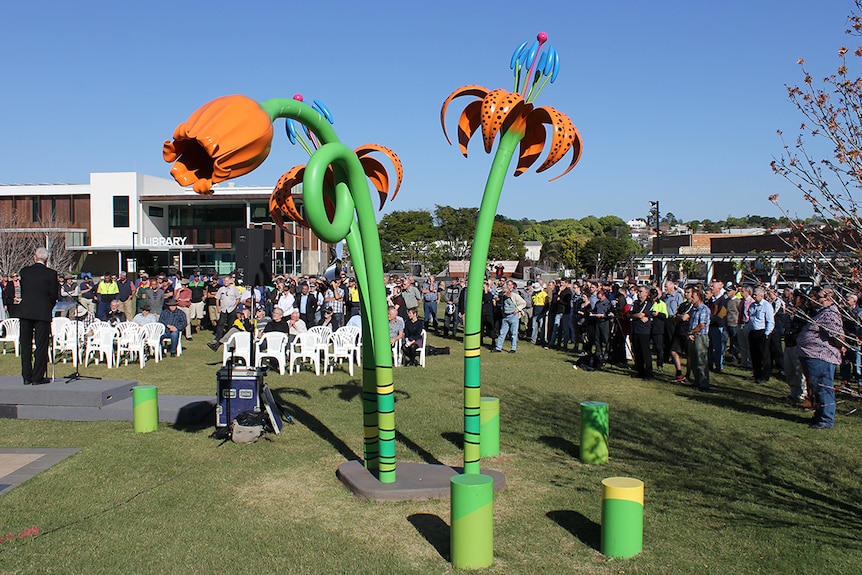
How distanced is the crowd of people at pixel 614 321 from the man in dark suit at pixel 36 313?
0.04 m

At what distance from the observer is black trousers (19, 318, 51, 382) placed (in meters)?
10.9

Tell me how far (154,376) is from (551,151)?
33.2 ft

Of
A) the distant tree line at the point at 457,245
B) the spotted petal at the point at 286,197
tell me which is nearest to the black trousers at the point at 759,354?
the spotted petal at the point at 286,197

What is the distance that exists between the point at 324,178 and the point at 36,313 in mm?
5849

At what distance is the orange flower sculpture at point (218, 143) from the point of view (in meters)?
5.53

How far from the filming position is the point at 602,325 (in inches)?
640

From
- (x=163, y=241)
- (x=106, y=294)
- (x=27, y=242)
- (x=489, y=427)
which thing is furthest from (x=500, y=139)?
(x=163, y=241)

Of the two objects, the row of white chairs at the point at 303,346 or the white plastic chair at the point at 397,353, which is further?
the white plastic chair at the point at 397,353

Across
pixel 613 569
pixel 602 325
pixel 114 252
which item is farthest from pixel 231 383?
pixel 114 252

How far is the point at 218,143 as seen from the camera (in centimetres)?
551

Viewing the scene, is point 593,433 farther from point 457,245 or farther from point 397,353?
point 457,245

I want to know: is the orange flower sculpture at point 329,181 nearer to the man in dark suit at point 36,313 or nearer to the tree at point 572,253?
the man in dark suit at point 36,313

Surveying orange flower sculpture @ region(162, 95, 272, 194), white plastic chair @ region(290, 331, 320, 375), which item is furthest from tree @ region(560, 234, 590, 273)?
orange flower sculpture @ region(162, 95, 272, 194)

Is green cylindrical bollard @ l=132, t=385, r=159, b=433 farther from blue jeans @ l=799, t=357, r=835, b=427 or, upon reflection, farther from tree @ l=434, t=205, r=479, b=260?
tree @ l=434, t=205, r=479, b=260
